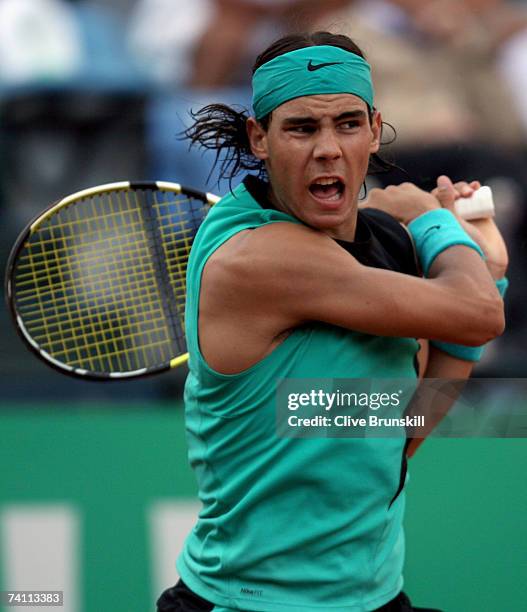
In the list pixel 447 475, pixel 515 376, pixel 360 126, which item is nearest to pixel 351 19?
pixel 515 376

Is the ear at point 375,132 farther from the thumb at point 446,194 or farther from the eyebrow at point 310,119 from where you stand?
the thumb at point 446,194

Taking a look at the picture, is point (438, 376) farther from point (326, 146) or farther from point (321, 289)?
point (326, 146)

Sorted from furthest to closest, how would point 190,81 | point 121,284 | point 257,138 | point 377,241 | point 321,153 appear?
point 190,81
point 121,284
point 377,241
point 257,138
point 321,153

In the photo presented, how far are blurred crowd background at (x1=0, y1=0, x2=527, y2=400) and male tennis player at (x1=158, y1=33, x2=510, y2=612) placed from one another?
9.61 ft

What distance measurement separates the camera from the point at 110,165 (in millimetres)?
5496

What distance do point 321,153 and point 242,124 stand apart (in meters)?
0.36

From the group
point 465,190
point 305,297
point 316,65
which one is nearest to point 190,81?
point 465,190

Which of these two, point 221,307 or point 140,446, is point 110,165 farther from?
point 221,307

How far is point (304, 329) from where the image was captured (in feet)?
7.53

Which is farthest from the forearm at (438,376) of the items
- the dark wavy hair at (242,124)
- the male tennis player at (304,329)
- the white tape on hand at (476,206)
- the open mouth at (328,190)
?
the open mouth at (328,190)

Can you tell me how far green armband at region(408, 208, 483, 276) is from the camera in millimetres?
2412


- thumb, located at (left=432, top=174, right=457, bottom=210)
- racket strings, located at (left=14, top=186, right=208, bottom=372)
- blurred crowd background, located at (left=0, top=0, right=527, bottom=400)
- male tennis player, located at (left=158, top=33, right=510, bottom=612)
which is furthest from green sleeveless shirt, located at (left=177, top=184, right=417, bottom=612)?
blurred crowd background, located at (left=0, top=0, right=527, bottom=400)

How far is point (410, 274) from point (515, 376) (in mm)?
2762

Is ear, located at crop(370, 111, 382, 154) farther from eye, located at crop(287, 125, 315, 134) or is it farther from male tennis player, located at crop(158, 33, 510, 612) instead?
eye, located at crop(287, 125, 315, 134)
